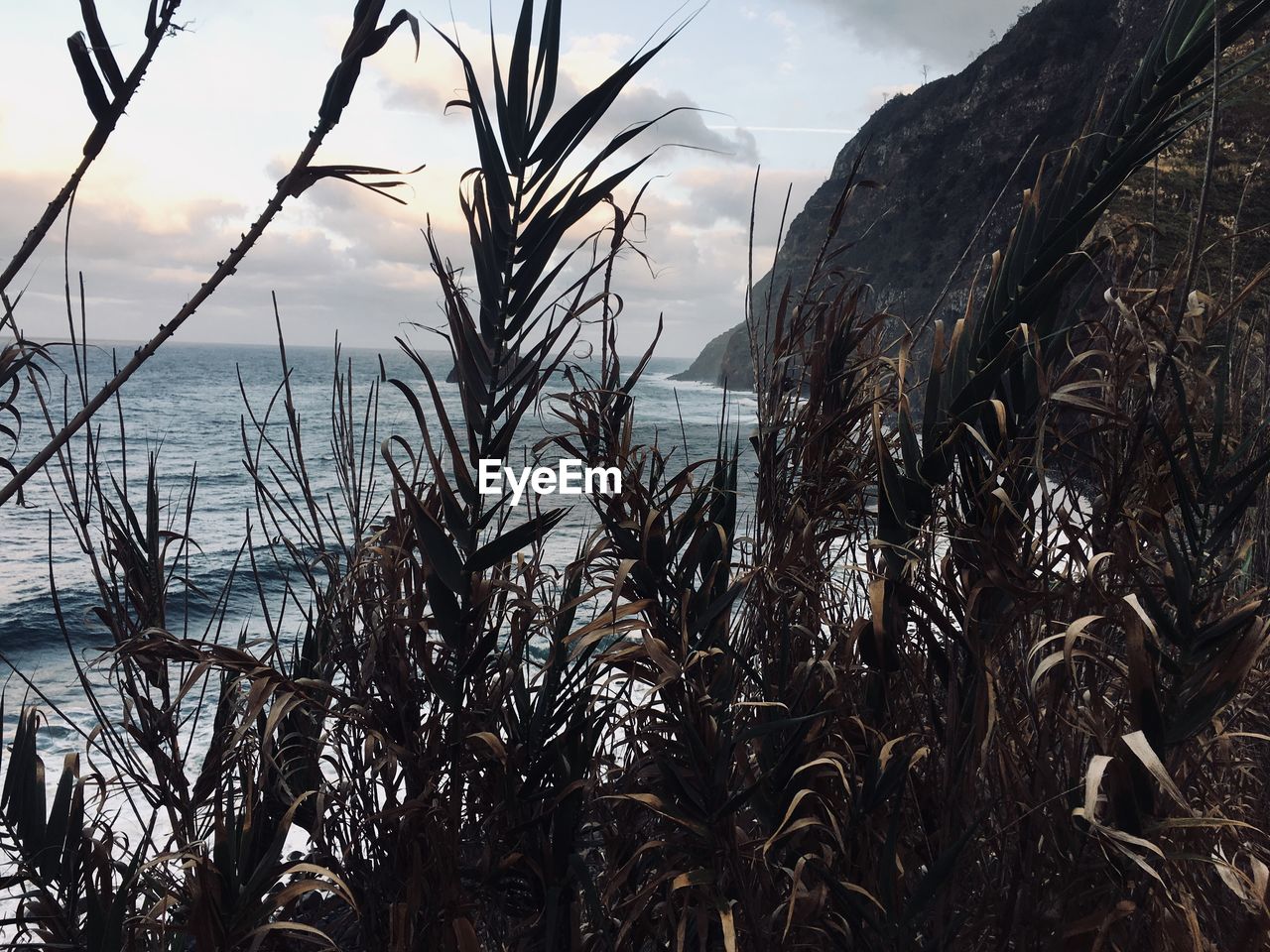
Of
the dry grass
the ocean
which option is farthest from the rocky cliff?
the dry grass

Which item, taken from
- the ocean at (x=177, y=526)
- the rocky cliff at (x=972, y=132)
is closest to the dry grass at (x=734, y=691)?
the ocean at (x=177, y=526)

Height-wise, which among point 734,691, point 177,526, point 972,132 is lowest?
point 177,526

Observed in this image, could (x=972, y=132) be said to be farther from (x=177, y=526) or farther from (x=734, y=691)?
(x=734, y=691)

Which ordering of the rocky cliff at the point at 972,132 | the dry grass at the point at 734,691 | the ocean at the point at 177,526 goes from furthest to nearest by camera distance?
the rocky cliff at the point at 972,132, the ocean at the point at 177,526, the dry grass at the point at 734,691

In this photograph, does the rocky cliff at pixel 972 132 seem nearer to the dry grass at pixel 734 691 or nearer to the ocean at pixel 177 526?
the ocean at pixel 177 526

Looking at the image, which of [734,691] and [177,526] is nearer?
[734,691]

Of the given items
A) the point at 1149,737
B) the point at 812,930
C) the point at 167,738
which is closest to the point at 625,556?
the point at 812,930

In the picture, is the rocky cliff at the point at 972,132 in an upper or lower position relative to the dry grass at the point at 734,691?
upper

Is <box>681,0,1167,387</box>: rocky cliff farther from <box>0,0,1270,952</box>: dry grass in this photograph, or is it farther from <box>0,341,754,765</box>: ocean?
<box>0,0,1270,952</box>: dry grass

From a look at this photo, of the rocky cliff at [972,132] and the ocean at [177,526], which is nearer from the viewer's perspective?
the ocean at [177,526]

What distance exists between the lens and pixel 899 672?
156cm

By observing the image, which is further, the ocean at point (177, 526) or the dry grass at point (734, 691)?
the ocean at point (177, 526)

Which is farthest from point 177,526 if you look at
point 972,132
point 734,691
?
point 972,132

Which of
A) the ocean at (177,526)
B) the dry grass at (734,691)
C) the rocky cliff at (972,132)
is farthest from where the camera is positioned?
the rocky cliff at (972,132)
